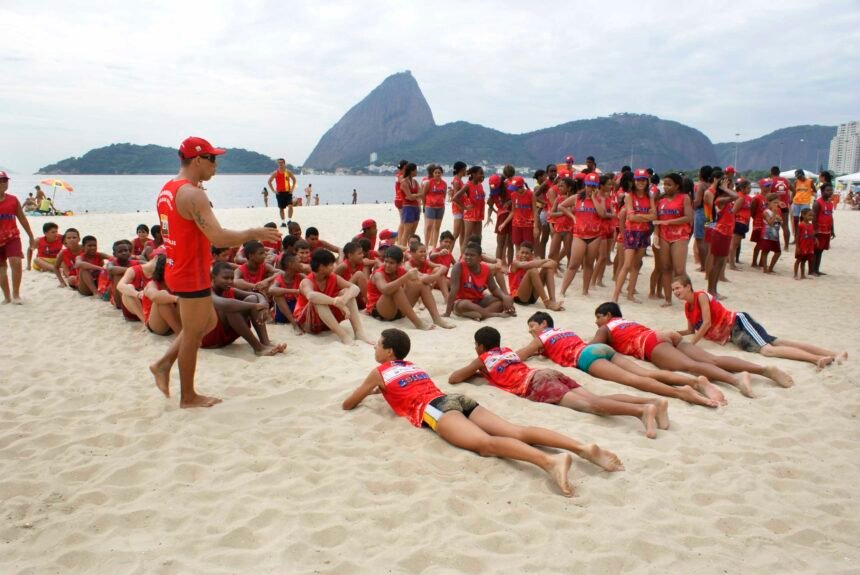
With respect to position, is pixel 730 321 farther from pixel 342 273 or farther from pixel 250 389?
pixel 250 389

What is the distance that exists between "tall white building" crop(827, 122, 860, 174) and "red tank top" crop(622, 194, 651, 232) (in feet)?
392

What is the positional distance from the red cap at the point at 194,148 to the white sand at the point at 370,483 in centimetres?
190

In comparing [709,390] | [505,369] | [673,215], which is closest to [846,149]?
[673,215]

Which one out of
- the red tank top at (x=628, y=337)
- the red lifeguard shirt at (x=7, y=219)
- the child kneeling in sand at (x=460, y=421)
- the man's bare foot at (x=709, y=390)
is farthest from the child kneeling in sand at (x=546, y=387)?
the red lifeguard shirt at (x=7, y=219)

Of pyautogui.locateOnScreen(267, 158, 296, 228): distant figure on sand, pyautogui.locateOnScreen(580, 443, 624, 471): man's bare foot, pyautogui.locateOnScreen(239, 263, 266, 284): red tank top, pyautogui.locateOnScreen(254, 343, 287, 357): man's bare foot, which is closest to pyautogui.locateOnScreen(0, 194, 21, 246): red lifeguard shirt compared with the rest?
pyautogui.locateOnScreen(239, 263, 266, 284): red tank top

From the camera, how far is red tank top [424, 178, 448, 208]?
11.3 metres

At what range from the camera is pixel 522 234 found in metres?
10.1

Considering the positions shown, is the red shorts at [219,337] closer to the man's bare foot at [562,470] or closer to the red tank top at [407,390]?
the red tank top at [407,390]

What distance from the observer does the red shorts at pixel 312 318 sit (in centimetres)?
647

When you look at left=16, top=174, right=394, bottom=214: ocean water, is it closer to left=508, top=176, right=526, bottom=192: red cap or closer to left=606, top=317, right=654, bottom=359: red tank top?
left=508, top=176, right=526, bottom=192: red cap

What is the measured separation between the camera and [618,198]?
33.8ft

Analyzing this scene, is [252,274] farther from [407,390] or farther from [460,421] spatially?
[460,421]

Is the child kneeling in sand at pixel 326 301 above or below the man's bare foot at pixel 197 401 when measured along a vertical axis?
above

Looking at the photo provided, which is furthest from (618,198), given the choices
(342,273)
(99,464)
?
(99,464)
